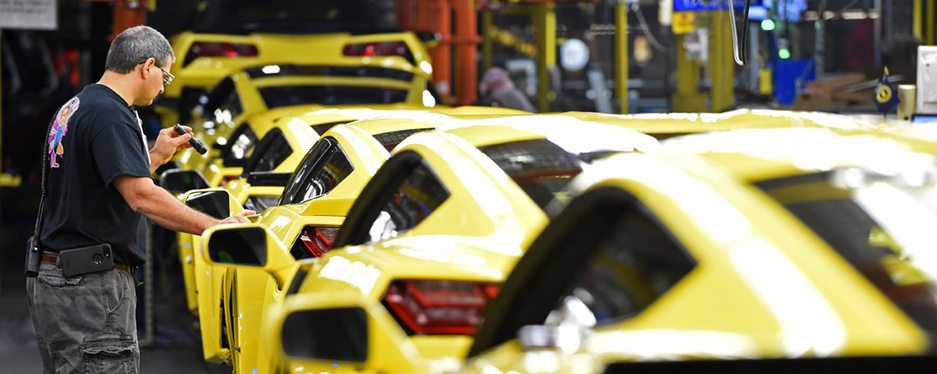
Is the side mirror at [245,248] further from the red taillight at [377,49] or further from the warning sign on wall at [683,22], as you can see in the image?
the warning sign on wall at [683,22]

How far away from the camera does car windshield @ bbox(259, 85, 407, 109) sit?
1369cm

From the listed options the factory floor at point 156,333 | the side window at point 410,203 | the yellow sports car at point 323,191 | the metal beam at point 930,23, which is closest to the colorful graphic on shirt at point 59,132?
the yellow sports car at point 323,191

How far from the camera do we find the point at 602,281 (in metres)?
3.12

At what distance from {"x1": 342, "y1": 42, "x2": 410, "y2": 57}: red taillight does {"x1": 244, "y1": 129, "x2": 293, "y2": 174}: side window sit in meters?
4.90

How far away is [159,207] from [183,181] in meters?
3.09

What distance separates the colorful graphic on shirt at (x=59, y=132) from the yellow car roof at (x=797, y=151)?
2.62 metres

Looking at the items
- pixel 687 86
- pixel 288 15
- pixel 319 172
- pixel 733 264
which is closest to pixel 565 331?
pixel 733 264

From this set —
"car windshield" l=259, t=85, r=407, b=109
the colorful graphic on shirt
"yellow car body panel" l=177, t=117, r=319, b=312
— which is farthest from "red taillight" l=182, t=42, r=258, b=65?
the colorful graphic on shirt

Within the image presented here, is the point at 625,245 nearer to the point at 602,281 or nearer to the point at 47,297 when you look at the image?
the point at 602,281

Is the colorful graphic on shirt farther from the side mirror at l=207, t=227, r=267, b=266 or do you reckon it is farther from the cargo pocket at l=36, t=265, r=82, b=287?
the side mirror at l=207, t=227, r=267, b=266

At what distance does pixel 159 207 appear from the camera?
18.2 ft

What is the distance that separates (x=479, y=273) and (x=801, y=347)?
5.13 ft

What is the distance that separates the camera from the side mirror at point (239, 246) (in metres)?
5.10

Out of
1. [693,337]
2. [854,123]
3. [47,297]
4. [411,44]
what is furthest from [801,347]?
[411,44]
